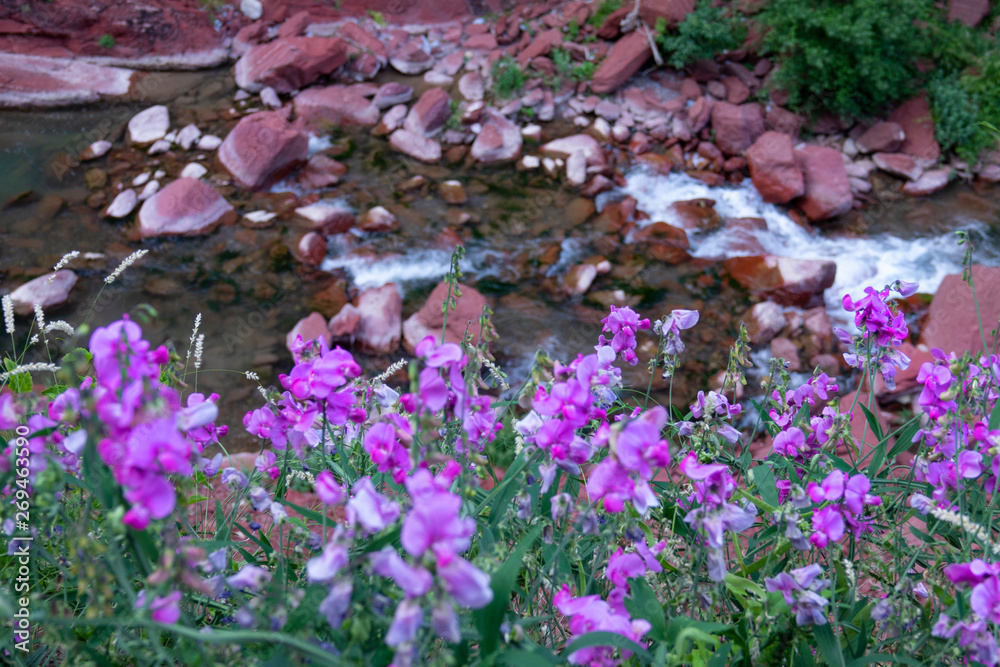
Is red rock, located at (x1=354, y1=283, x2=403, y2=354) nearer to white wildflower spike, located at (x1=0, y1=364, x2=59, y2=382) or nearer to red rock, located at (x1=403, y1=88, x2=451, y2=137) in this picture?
red rock, located at (x1=403, y1=88, x2=451, y2=137)

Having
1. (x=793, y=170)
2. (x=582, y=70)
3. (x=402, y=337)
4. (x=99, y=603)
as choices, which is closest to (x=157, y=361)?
(x=99, y=603)

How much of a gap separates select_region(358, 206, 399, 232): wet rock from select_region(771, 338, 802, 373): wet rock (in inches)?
105

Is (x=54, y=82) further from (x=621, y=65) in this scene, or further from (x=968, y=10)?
(x=968, y=10)

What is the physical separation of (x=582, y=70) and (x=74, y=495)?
565 centimetres

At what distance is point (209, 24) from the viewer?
6395 millimetres

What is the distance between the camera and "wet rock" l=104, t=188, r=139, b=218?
445 cm

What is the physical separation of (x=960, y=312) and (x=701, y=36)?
3547mm

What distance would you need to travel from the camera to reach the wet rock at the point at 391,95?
18.5 ft

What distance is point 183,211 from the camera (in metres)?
4.38

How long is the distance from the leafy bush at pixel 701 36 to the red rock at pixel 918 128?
155 cm

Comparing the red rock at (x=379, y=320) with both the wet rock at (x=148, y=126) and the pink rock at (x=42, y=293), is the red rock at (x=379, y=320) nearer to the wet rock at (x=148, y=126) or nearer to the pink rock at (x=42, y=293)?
the pink rock at (x=42, y=293)

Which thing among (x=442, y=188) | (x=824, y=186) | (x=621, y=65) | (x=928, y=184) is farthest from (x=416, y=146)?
(x=928, y=184)

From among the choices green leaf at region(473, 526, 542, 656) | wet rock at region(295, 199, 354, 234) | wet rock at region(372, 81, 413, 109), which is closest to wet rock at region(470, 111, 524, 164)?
wet rock at region(372, 81, 413, 109)

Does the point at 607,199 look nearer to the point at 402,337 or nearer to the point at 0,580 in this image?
the point at 402,337
